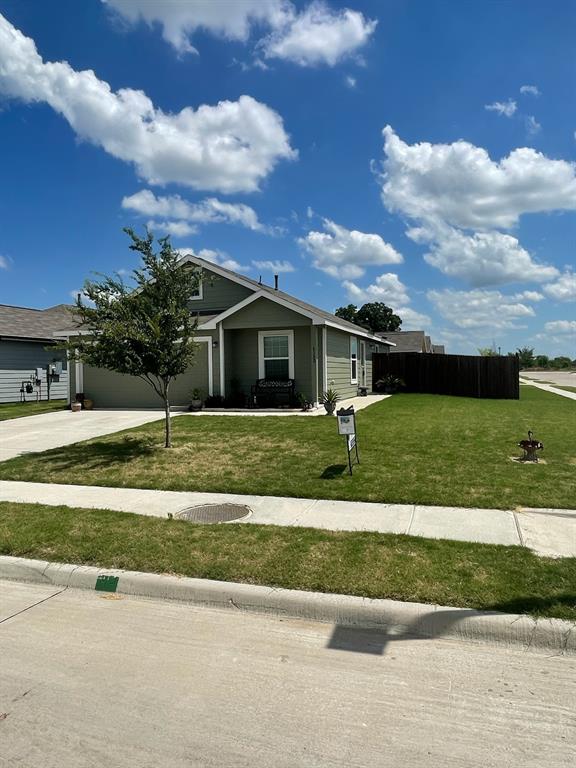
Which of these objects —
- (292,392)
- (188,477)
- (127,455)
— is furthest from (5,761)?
(292,392)

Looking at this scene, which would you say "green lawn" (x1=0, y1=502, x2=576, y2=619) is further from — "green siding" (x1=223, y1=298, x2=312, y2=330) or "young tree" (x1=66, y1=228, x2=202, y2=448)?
"green siding" (x1=223, y1=298, x2=312, y2=330)

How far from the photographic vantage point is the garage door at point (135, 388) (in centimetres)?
1698

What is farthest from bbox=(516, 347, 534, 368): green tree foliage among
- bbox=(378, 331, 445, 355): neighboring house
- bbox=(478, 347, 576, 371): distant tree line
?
bbox=(378, 331, 445, 355): neighboring house

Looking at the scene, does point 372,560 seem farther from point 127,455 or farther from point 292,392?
point 292,392

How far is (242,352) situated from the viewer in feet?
56.5

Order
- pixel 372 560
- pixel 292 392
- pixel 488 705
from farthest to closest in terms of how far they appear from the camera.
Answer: pixel 292 392
pixel 372 560
pixel 488 705

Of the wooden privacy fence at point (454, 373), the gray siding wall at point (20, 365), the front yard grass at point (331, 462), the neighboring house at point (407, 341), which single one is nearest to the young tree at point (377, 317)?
the neighboring house at point (407, 341)

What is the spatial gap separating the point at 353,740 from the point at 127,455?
750 centimetres

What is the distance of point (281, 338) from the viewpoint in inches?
659

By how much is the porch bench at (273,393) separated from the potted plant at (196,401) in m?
1.60

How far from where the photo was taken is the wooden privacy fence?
71.6 feet

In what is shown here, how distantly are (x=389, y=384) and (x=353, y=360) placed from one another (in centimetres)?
423

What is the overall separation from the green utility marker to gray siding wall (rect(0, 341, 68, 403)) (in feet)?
59.5

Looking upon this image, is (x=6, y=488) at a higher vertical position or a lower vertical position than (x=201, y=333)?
lower
